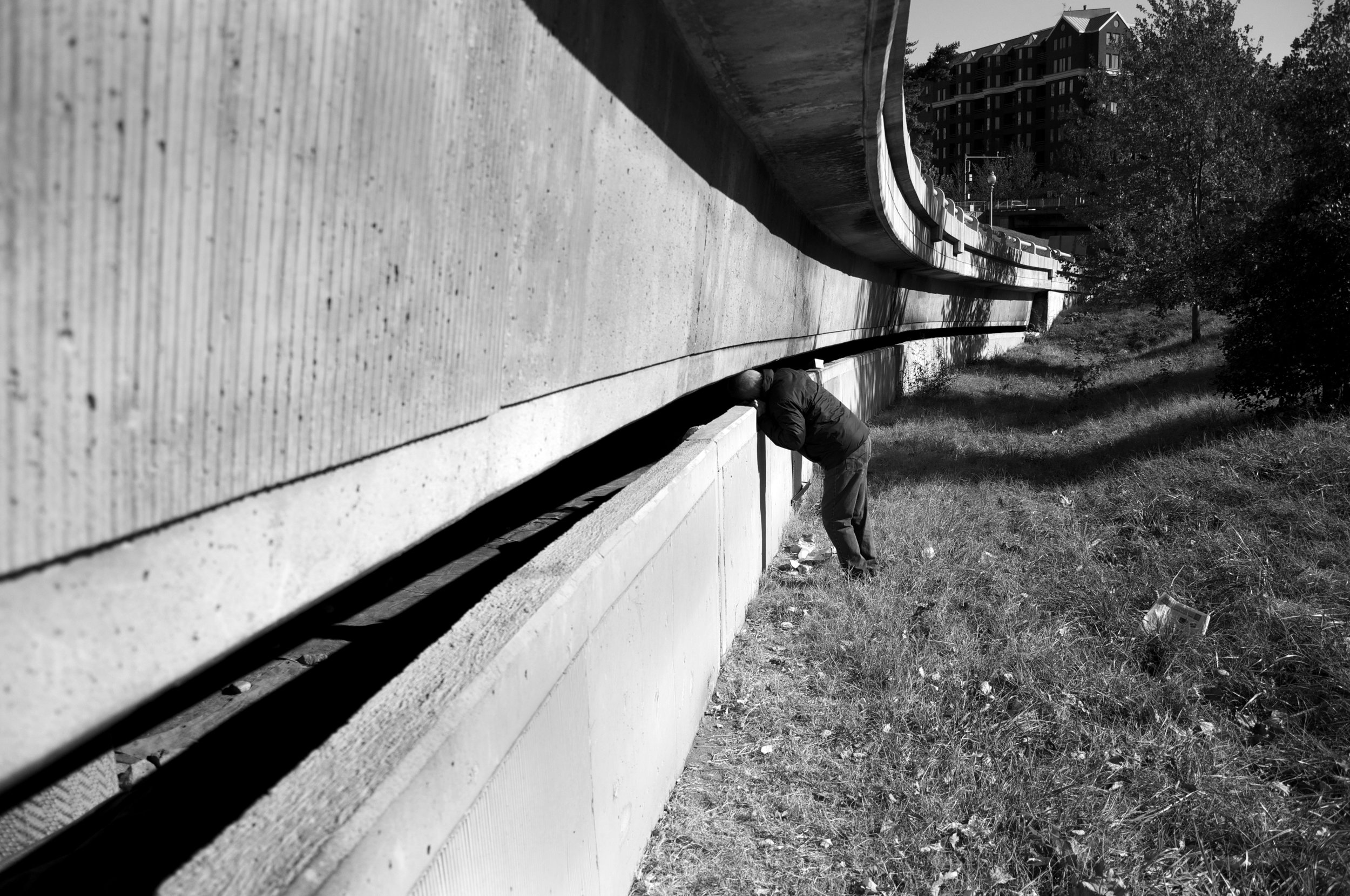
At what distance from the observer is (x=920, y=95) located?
45750 mm

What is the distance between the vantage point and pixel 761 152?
8.09 m

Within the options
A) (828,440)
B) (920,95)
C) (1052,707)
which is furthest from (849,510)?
(920,95)

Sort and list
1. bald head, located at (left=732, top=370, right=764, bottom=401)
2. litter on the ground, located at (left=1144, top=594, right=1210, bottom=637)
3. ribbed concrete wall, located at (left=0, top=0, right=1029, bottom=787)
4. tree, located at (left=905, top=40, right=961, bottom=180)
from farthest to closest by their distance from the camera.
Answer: tree, located at (left=905, top=40, right=961, bottom=180) → bald head, located at (left=732, top=370, right=764, bottom=401) → litter on the ground, located at (left=1144, top=594, right=1210, bottom=637) → ribbed concrete wall, located at (left=0, top=0, right=1029, bottom=787)

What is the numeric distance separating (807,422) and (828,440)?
24 cm

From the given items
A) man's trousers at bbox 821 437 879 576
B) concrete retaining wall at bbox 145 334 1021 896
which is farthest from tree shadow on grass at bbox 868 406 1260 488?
concrete retaining wall at bbox 145 334 1021 896

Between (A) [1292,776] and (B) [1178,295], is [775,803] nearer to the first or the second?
(A) [1292,776]

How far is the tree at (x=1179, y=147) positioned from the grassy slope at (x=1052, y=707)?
1190cm

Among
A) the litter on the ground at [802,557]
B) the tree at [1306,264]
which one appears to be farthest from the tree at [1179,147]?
the litter on the ground at [802,557]

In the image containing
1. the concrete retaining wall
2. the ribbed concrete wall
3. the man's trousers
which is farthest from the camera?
the man's trousers

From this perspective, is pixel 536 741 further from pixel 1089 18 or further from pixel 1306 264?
pixel 1089 18

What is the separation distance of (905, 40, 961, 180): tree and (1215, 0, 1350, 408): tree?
2558 cm

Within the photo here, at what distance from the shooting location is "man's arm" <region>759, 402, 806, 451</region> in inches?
290

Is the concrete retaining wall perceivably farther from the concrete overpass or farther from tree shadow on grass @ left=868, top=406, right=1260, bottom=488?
tree shadow on grass @ left=868, top=406, right=1260, bottom=488

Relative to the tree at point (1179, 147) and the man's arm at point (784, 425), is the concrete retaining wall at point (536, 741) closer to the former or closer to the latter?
the man's arm at point (784, 425)
